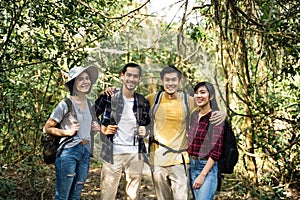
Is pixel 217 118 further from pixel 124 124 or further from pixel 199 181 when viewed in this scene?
pixel 124 124

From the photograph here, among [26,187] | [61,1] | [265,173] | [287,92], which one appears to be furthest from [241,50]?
[26,187]

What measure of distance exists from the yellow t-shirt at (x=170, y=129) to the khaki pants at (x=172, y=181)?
55 mm

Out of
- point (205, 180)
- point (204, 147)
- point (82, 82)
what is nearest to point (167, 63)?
point (82, 82)

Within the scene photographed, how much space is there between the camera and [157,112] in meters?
2.82

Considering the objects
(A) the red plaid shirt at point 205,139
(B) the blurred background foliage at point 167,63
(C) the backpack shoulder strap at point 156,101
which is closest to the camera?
(A) the red plaid shirt at point 205,139

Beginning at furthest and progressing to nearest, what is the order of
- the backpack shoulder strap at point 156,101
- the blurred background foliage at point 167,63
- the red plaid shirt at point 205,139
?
the blurred background foliage at point 167,63
the backpack shoulder strap at point 156,101
the red plaid shirt at point 205,139

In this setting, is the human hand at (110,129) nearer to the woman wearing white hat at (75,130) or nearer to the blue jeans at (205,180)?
the woman wearing white hat at (75,130)

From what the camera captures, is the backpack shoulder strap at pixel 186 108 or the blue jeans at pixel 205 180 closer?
the blue jeans at pixel 205 180

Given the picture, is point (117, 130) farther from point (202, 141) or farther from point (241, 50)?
point (241, 50)

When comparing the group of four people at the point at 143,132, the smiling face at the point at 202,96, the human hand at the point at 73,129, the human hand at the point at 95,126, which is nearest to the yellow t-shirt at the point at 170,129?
the group of four people at the point at 143,132

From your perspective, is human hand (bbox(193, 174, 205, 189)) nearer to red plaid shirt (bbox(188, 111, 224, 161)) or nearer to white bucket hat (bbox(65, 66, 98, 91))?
red plaid shirt (bbox(188, 111, 224, 161))

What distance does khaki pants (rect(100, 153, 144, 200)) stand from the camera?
2.85m

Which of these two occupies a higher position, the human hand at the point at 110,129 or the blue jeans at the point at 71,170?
the human hand at the point at 110,129

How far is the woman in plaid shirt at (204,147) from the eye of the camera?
271 cm
